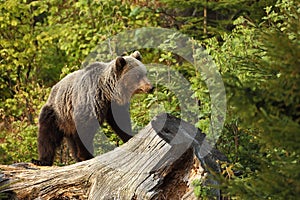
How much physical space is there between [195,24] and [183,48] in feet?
3.45

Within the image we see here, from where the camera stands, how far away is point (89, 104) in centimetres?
650

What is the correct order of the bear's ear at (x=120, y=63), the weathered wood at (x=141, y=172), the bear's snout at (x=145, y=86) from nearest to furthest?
the weathered wood at (x=141, y=172)
the bear's ear at (x=120, y=63)
the bear's snout at (x=145, y=86)

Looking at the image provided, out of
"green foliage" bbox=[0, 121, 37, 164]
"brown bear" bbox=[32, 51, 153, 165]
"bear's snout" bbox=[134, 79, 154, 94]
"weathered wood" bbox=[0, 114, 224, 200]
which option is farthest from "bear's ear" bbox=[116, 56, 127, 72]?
"green foliage" bbox=[0, 121, 37, 164]

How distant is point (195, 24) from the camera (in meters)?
9.83

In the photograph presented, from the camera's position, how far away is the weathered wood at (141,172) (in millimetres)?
4305

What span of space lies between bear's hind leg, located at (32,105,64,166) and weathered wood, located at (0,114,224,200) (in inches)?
63.9

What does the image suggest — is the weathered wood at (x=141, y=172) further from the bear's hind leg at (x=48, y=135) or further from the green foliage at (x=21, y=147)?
the green foliage at (x=21, y=147)

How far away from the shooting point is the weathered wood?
4.30 metres

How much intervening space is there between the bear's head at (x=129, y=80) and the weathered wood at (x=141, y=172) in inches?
73.4

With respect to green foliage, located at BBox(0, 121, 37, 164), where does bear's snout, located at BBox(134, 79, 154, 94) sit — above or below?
above

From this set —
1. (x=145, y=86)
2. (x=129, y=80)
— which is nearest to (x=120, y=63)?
(x=129, y=80)

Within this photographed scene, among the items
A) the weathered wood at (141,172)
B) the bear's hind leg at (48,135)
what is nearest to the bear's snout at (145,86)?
the bear's hind leg at (48,135)

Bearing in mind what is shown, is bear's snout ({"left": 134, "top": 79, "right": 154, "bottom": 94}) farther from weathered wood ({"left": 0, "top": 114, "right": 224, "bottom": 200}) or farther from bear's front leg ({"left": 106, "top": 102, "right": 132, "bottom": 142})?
weathered wood ({"left": 0, "top": 114, "right": 224, "bottom": 200})

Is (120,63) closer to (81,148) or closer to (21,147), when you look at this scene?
(81,148)
